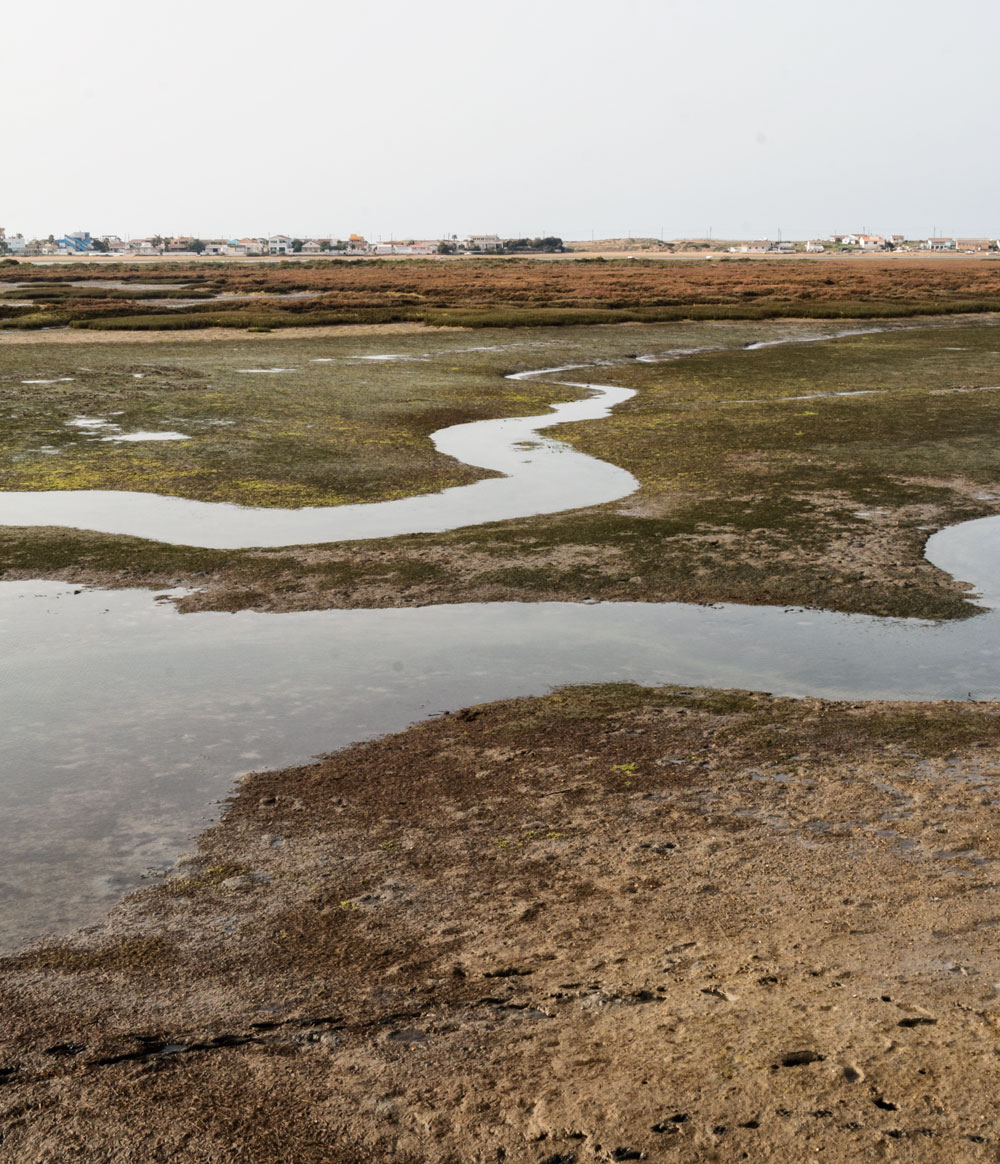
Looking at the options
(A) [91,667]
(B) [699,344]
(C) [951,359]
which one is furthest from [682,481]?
(B) [699,344]

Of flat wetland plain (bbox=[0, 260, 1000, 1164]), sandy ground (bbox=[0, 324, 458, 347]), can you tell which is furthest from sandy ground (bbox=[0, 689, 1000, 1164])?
sandy ground (bbox=[0, 324, 458, 347])

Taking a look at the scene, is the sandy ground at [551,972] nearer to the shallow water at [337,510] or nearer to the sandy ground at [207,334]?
the shallow water at [337,510]

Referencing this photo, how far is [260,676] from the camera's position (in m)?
12.9

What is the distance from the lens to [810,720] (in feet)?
36.1

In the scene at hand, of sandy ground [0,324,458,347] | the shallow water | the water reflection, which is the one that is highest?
sandy ground [0,324,458,347]

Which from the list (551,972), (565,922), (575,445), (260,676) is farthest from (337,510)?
(551,972)

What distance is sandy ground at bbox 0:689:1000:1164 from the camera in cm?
547

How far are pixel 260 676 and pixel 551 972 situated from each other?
6.97m

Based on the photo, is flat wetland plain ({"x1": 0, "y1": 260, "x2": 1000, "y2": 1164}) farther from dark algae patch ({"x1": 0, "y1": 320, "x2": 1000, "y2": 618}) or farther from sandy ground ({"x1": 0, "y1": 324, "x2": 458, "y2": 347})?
sandy ground ({"x1": 0, "y1": 324, "x2": 458, "y2": 347})

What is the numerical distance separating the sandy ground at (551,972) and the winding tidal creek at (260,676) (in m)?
0.81

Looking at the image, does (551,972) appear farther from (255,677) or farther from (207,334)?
(207,334)

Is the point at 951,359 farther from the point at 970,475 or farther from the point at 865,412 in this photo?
the point at 970,475

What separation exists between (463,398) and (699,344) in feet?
72.6

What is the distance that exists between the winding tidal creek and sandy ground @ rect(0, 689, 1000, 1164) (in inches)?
31.7
